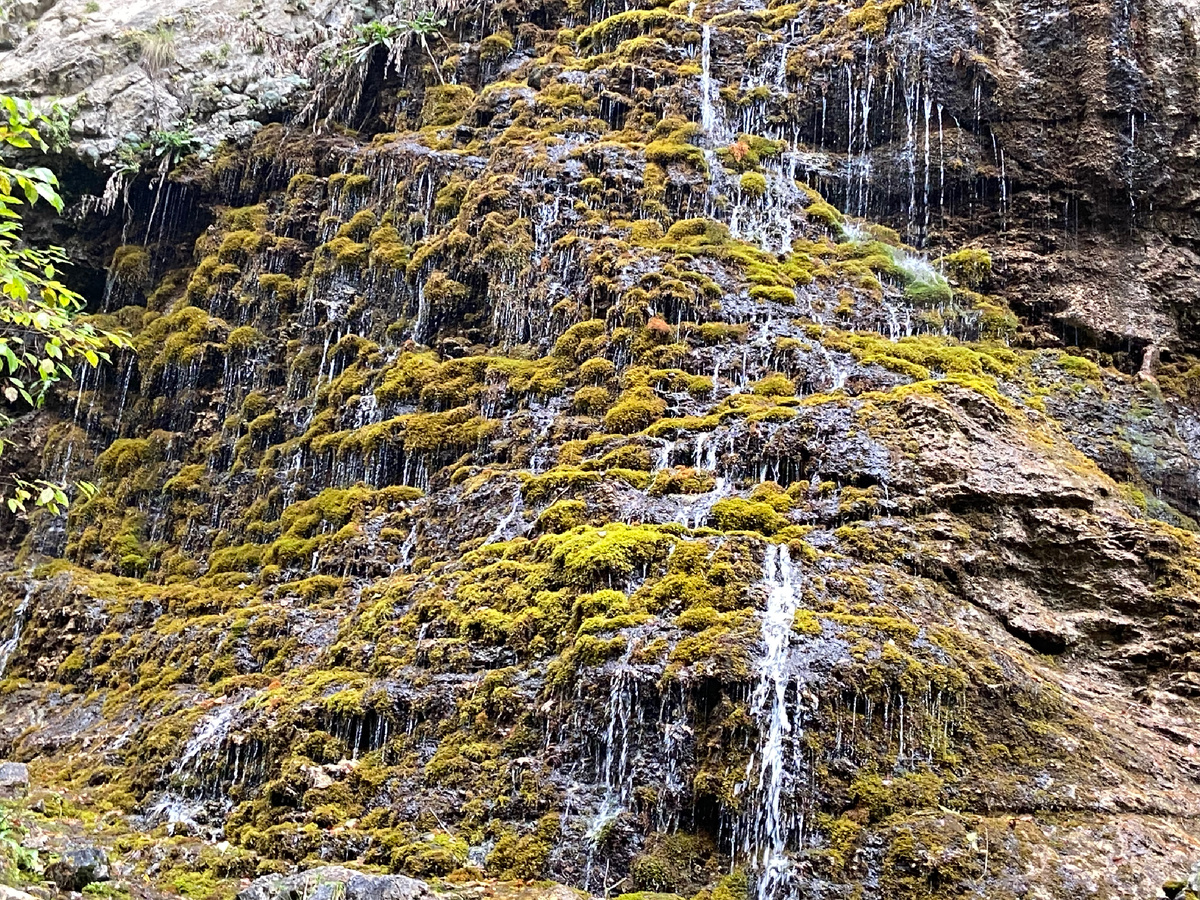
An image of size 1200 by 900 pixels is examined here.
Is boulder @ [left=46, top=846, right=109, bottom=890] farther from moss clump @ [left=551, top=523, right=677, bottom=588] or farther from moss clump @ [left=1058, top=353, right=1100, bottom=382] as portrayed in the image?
moss clump @ [left=1058, top=353, right=1100, bottom=382]

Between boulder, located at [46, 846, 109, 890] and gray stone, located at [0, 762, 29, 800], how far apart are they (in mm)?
2570

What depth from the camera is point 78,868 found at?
796cm

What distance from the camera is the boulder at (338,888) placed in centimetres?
768

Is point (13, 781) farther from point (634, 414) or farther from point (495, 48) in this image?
point (495, 48)


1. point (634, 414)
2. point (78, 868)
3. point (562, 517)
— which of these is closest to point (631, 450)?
point (634, 414)

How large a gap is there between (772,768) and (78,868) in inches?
219

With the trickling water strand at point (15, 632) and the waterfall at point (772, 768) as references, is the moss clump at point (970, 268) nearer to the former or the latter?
the waterfall at point (772, 768)

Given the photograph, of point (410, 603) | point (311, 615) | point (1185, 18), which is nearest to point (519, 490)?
point (410, 603)

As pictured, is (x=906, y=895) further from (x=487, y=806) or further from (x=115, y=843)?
(x=115, y=843)

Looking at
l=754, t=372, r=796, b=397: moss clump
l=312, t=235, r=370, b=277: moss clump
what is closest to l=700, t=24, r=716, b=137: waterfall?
l=312, t=235, r=370, b=277: moss clump

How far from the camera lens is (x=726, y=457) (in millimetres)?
12102

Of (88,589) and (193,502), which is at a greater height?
(193,502)

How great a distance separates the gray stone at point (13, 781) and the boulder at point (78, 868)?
8.43 ft

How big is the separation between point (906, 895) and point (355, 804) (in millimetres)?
4919
